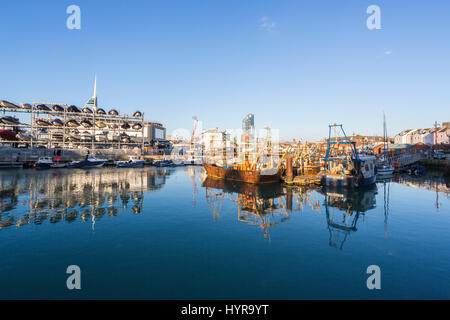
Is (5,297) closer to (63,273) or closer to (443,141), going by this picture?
(63,273)

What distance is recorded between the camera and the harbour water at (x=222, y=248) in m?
8.62

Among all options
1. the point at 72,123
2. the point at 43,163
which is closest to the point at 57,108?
the point at 72,123

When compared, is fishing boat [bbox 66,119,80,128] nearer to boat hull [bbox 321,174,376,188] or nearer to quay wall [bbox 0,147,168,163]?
quay wall [bbox 0,147,168,163]

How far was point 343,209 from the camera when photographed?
21391 mm

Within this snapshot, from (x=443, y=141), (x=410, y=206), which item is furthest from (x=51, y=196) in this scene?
(x=443, y=141)

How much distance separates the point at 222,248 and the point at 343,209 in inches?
595

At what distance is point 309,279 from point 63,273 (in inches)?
434

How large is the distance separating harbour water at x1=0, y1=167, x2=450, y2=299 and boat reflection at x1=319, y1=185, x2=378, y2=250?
0.41ft

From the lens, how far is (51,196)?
81.9 ft

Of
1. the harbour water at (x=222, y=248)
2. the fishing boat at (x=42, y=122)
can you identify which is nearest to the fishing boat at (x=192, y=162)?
the fishing boat at (x=42, y=122)

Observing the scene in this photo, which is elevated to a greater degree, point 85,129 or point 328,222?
point 85,129

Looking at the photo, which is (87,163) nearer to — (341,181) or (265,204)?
Result: (265,204)
